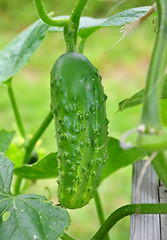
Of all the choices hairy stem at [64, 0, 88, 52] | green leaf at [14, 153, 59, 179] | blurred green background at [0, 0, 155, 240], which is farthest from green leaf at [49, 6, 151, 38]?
blurred green background at [0, 0, 155, 240]

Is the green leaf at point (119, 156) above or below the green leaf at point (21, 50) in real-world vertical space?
below

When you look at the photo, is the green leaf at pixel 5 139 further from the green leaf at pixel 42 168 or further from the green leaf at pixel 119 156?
the green leaf at pixel 119 156

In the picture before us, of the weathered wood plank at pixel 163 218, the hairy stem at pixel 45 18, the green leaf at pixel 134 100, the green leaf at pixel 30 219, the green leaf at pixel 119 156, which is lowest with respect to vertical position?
the weathered wood plank at pixel 163 218

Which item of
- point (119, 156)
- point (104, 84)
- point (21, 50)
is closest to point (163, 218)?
point (119, 156)

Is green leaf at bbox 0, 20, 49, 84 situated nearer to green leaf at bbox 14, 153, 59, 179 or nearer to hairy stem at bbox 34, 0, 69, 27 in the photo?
green leaf at bbox 14, 153, 59, 179

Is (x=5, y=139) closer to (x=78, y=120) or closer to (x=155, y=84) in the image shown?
(x=78, y=120)

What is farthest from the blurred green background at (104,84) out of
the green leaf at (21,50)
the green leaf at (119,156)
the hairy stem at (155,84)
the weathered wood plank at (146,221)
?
the hairy stem at (155,84)
